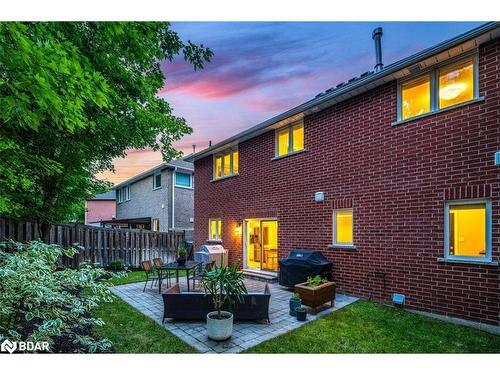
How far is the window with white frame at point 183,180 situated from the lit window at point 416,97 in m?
14.2

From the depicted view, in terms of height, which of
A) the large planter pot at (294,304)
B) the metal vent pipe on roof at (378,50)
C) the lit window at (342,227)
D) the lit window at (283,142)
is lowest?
the large planter pot at (294,304)

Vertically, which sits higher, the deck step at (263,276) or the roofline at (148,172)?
the roofline at (148,172)

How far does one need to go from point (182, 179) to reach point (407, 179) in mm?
14440

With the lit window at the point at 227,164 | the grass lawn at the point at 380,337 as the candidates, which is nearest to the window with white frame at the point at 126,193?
the lit window at the point at 227,164

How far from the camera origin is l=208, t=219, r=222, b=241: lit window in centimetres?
1277

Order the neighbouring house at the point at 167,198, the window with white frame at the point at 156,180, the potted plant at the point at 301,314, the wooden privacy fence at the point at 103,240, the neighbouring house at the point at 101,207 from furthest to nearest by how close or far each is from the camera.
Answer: the neighbouring house at the point at 101,207 → the window with white frame at the point at 156,180 → the neighbouring house at the point at 167,198 → the wooden privacy fence at the point at 103,240 → the potted plant at the point at 301,314

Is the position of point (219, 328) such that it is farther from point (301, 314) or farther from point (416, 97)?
point (416, 97)

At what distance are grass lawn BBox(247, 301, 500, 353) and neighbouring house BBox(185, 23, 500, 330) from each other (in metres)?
0.59

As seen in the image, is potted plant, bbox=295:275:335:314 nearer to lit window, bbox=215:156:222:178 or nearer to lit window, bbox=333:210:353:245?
lit window, bbox=333:210:353:245

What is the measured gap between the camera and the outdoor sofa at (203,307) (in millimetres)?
5438

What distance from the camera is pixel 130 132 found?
773 centimetres

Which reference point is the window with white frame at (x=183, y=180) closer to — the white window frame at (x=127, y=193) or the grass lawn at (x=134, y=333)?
the white window frame at (x=127, y=193)
